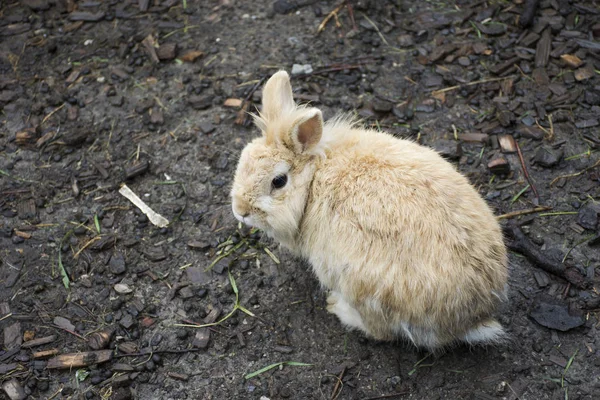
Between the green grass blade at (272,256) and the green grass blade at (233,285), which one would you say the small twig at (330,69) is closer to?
the green grass blade at (272,256)

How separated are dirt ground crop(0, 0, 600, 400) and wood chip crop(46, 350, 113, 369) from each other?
A: 19mm

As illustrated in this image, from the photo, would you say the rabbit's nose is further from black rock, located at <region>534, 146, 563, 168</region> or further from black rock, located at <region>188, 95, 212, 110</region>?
black rock, located at <region>534, 146, 563, 168</region>

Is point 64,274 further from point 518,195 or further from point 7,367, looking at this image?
point 518,195

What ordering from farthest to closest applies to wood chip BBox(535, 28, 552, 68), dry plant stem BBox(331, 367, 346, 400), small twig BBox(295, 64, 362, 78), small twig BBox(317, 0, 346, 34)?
small twig BBox(317, 0, 346, 34) < small twig BBox(295, 64, 362, 78) < wood chip BBox(535, 28, 552, 68) < dry plant stem BBox(331, 367, 346, 400)

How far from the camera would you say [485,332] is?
13.0ft

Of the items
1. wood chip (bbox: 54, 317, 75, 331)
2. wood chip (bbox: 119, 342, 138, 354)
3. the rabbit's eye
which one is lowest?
wood chip (bbox: 119, 342, 138, 354)

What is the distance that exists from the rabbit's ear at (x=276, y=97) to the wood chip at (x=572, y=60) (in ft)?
9.77

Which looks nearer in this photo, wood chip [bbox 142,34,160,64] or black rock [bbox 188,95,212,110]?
black rock [bbox 188,95,212,110]

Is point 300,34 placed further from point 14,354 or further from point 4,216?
point 14,354

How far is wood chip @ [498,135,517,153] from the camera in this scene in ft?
17.1

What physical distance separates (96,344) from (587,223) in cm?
379

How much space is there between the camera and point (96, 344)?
14.0 ft

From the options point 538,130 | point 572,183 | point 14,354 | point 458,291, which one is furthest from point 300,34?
point 14,354

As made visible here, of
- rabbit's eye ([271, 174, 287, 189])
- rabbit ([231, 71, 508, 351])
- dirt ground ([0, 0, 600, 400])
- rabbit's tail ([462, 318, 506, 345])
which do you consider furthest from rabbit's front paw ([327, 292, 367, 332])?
rabbit's eye ([271, 174, 287, 189])
